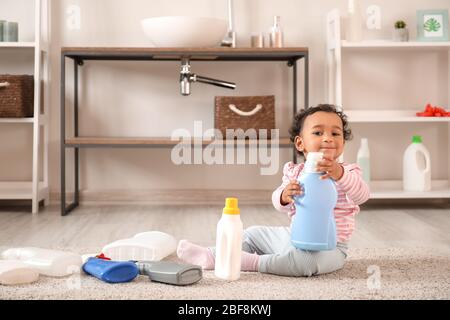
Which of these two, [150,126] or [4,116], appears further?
[150,126]

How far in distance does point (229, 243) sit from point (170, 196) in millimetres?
1723

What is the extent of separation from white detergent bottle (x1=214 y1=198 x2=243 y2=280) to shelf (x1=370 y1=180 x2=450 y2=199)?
5.02 feet

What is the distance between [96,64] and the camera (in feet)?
10.5

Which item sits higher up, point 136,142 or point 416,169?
point 136,142

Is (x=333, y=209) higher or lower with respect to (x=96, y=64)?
lower

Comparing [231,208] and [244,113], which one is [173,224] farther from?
[231,208]

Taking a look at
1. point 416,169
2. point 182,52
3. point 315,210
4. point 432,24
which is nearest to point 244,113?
point 182,52

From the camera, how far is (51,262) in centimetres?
158

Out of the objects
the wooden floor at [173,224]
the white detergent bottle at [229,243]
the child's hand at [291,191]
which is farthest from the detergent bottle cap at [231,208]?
the wooden floor at [173,224]

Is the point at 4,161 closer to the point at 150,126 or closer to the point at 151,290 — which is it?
the point at 150,126

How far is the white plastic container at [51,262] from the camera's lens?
5.18 feet

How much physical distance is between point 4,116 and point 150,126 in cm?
67

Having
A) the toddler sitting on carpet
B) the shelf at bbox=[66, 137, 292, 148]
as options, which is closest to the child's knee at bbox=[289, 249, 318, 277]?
the toddler sitting on carpet
